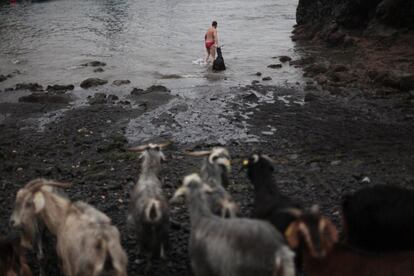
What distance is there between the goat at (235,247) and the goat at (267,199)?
76 cm

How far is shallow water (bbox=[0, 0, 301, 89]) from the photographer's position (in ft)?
77.5

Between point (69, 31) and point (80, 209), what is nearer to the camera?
point (80, 209)

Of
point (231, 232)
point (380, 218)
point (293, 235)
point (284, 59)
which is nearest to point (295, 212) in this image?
point (293, 235)

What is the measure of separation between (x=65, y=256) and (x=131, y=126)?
360 inches

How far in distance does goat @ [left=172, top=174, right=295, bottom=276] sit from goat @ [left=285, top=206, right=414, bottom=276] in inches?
9.5

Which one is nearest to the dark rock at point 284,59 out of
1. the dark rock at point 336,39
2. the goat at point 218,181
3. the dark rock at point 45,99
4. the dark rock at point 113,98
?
the dark rock at point 336,39

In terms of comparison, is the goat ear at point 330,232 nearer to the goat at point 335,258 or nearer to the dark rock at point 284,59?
the goat at point 335,258

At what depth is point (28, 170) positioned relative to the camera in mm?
11242

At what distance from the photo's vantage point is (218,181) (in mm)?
7562

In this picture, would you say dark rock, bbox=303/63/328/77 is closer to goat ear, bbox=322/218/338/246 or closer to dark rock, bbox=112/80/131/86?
dark rock, bbox=112/80/131/86

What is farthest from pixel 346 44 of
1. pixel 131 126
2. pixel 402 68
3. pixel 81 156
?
pixel 81 156

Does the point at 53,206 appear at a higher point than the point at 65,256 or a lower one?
higher

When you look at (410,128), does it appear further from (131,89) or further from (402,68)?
(131,89)

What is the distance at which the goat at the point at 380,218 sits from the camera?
19.9ft
